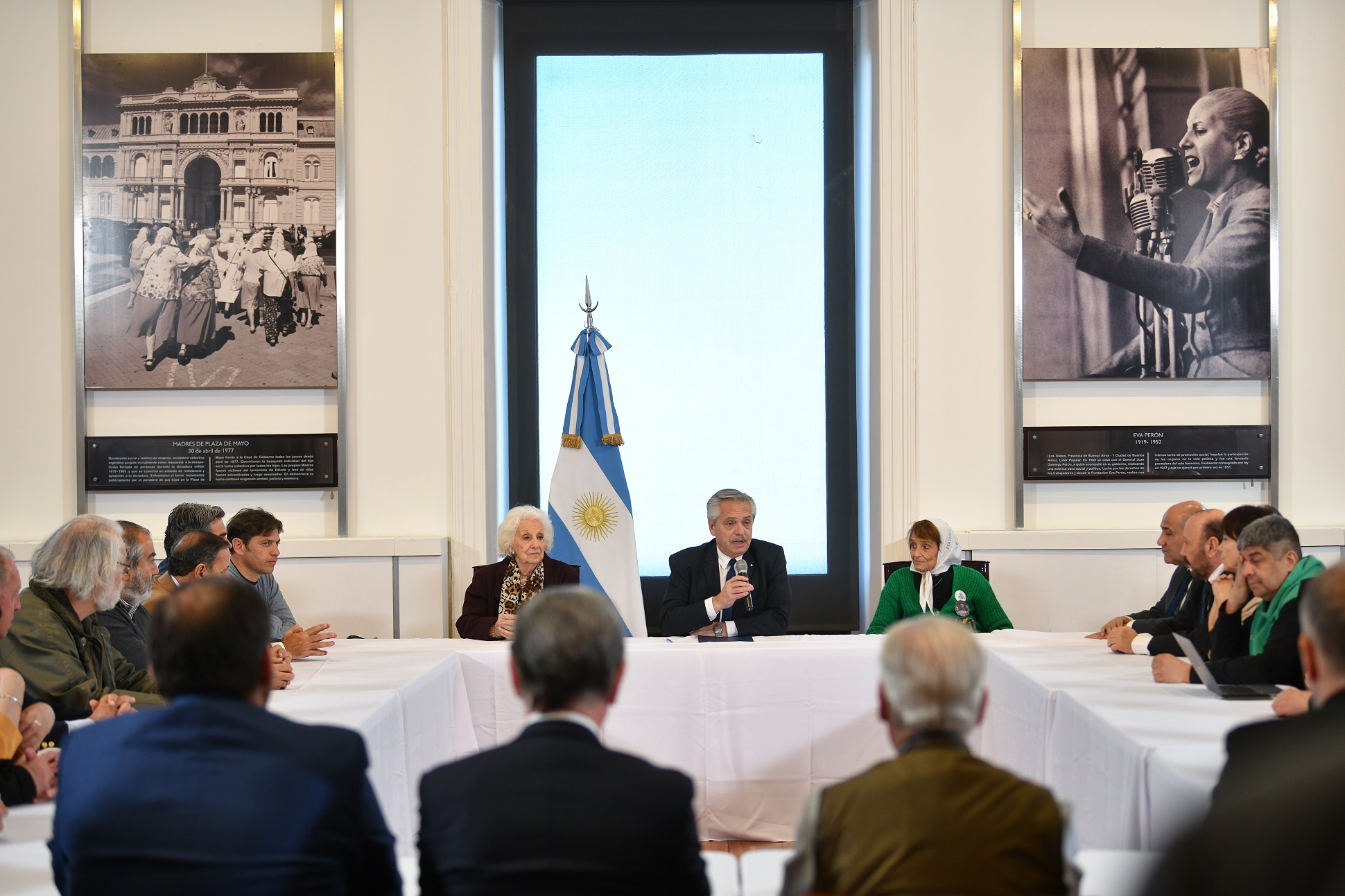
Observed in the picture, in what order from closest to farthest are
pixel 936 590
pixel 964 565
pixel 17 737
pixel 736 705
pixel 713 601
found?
pixel 17 737 < pixel 736 705 < pixel 713 601 < pixel 936 590 < pixel 964 565

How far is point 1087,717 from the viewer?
3055 mm

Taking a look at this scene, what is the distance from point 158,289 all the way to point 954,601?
173 inches

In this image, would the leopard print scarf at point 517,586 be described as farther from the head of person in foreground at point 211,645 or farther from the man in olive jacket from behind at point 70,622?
the head of person in foreground at point 211,645

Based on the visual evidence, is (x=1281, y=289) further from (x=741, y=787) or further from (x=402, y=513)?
(x=402, y=513)

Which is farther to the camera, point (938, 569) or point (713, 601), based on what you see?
point (938, 569)

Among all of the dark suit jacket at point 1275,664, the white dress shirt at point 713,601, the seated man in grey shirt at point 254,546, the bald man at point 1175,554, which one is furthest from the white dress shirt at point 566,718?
the bald man at point 1175,554

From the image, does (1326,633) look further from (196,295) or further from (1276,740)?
(196,295)

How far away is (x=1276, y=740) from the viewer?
1.79 meters

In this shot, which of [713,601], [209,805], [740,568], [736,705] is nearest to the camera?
[209,805]

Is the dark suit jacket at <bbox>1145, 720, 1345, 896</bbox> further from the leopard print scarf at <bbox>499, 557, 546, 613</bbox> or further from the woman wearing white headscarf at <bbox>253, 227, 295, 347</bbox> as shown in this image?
the woman wearing white headscarf at <bbox>253, 227, 295, 347</bbox>

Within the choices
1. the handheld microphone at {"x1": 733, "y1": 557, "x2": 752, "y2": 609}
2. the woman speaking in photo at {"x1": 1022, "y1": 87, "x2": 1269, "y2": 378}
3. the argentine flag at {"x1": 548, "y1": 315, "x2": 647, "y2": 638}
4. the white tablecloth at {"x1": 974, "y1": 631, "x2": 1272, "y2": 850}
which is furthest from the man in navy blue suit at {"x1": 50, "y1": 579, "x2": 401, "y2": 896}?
the woman speaking in photo at {"x1": 1022, "y1": 87, "x2": 1269, "y2": 378}

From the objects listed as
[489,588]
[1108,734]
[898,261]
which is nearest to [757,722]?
[489,588]

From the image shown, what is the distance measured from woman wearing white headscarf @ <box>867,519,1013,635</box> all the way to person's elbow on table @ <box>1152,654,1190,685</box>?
57.6 inches

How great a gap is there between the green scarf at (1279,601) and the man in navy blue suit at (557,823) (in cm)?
234
